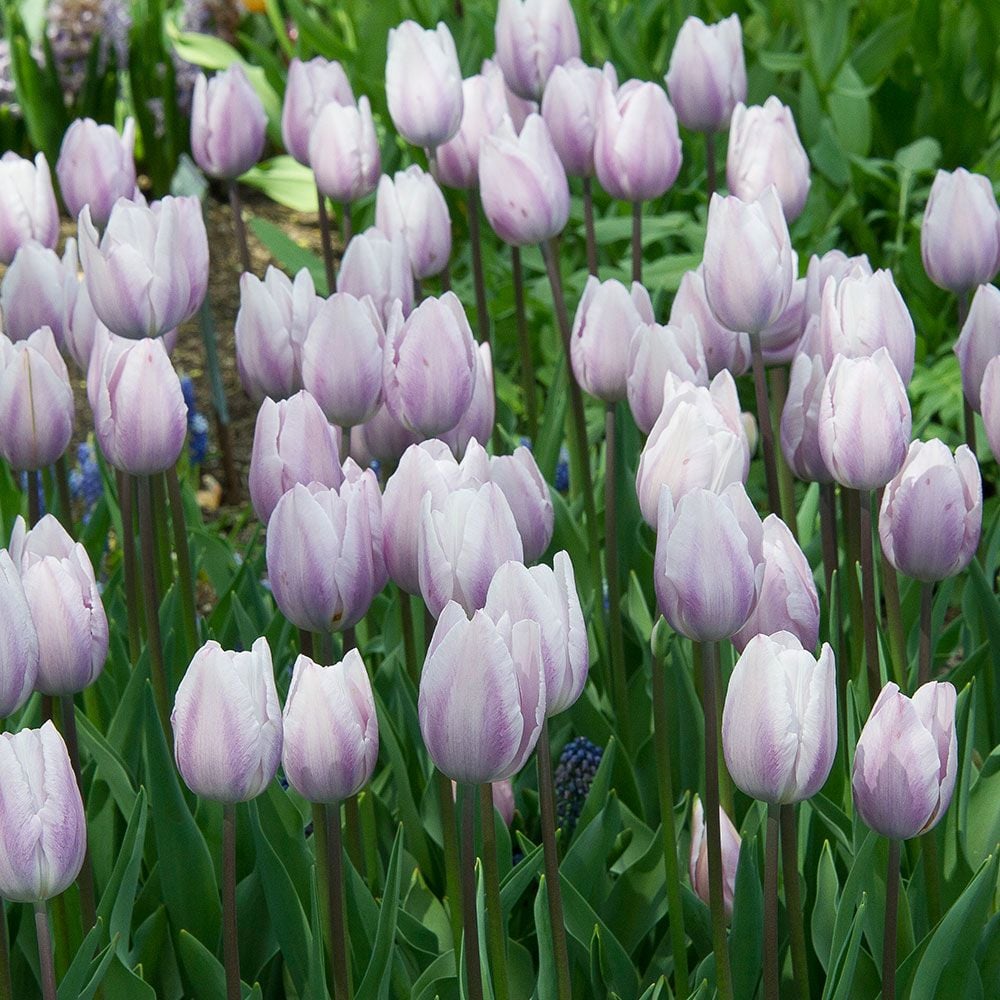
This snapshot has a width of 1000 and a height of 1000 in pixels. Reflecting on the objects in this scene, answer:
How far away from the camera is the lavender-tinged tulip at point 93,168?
7.02 ft

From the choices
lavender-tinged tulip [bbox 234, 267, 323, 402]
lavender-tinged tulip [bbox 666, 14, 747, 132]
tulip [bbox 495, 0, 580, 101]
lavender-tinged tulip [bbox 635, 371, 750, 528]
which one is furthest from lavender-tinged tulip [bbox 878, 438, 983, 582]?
tulip [bbox 495, 0, 580, 101]

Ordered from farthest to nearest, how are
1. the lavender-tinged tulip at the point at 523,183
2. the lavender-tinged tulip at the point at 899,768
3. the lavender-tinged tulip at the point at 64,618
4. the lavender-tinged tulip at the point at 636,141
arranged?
the lavender-tinged tulip at the point at 636,141, the lavender-tinged tulip at the point at 523,183, the lavender-tinged tulip at the point at 64,618, the lavender-tinged tulip at the point at 899,768

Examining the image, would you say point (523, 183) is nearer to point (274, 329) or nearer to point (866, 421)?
point (274, 329)

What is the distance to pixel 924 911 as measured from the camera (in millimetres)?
1467

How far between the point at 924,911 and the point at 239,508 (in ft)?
7.15

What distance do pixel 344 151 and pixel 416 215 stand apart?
168 mm

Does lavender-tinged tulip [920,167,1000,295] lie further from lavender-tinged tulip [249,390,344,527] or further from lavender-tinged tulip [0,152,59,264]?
lavender-tinged tulip [0,152,59,264]

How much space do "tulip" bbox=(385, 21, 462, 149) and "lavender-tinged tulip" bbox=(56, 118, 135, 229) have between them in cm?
37

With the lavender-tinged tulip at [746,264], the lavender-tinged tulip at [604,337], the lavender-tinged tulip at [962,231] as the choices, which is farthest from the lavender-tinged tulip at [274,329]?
the lavender-tinged tulip at [962,231]

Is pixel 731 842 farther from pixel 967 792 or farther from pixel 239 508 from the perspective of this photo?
pixel 239 508

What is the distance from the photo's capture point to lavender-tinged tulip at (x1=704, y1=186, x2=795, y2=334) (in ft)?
5.02

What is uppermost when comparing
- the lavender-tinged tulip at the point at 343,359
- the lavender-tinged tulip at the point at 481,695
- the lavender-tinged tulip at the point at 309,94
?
the lavender-tinged tulip at the point at 309,94

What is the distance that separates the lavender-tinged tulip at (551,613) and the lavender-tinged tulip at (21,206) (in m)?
1.18

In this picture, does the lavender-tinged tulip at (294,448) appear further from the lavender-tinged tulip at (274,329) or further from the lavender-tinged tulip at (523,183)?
the lavender-tinged tulip at (523,183)
